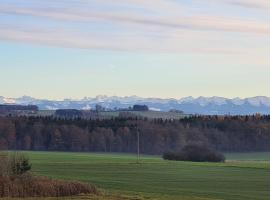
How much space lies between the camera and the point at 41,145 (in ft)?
569

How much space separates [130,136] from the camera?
17000cm

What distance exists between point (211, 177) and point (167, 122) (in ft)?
378

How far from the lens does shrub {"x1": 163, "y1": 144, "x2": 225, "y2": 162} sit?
124312mm

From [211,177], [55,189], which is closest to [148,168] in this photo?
[211,177]

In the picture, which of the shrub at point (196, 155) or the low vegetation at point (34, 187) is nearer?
the low vegetation at point (34, 187)

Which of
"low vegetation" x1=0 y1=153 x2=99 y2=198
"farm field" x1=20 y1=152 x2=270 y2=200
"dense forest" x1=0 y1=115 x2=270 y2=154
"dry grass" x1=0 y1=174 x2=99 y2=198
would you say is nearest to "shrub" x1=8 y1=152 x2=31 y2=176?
"low vegetation" x1=0 y1=153 x2=99 y2=198

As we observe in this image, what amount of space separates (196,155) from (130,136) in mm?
45839

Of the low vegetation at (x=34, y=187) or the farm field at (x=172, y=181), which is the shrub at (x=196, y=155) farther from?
the low vegetation at (x=34, y=187)

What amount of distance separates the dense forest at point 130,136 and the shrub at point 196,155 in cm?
3721

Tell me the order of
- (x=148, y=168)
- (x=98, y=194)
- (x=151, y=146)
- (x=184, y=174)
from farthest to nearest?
1. (x=151, y=146)
2. (x=148, y=168)
3. (x=184, y=174)
4. (x=98, y=194)

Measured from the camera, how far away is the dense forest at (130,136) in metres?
168

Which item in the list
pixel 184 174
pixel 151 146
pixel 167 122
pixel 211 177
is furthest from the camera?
pixel 167 122

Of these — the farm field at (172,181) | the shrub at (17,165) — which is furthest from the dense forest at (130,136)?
the shrub at (17,165)

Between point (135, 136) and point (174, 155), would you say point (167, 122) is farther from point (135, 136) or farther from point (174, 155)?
point (174, 155)
